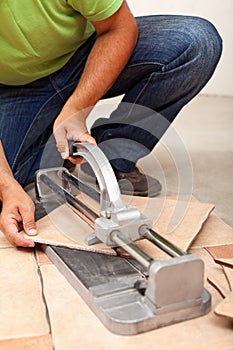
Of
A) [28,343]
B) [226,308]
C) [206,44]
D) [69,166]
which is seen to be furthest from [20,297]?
[206,44]

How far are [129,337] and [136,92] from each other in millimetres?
890

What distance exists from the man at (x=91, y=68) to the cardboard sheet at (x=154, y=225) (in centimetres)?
16

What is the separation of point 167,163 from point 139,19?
51 centimetres

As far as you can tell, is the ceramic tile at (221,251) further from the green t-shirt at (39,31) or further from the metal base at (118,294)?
the green t-shirt at (39,31)

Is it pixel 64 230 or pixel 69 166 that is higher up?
pixel 64 230

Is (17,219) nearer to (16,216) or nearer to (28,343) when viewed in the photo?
(16,216)

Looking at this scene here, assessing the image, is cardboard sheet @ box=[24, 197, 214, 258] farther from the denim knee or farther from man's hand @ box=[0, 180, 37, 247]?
the denim knee

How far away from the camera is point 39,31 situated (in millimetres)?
1438

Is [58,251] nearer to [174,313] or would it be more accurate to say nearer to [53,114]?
[174,313]

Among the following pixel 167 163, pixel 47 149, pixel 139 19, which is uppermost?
pixel 139 19

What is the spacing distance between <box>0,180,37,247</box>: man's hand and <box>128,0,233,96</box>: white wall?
7.59ft

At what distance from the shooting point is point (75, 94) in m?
1.42

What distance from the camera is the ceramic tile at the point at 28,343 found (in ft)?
3.00

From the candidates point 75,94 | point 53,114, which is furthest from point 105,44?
point 53,114
